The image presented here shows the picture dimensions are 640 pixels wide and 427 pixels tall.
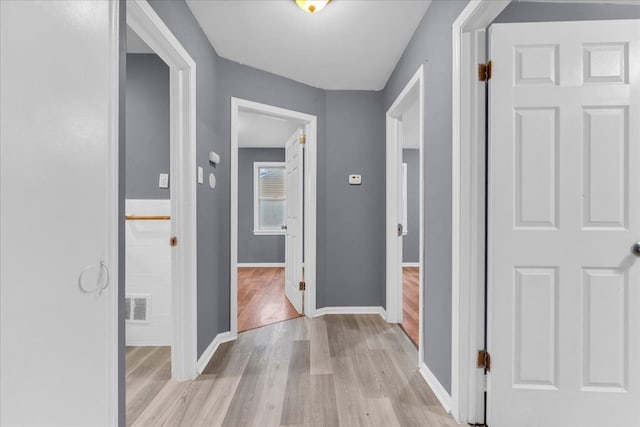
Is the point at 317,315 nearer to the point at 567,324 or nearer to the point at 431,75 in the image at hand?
the point at 567,324

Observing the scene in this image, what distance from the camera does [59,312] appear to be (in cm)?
89

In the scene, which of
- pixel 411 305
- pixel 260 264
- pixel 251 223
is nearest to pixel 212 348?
pixel 411 305

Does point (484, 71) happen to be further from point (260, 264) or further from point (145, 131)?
point (260, 264)

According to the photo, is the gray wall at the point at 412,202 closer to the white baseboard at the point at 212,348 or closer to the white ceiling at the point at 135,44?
the white baseboard at the point at 212,348

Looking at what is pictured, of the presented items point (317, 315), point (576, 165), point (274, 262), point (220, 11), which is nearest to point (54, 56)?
point (220, 11)

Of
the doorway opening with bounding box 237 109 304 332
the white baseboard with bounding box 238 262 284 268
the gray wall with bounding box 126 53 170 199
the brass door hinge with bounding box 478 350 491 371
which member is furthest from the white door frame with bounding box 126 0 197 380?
the white baseboard with bounding box 238 262 284 268

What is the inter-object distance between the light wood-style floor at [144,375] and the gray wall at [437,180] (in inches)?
66.5

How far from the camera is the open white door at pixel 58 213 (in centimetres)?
75

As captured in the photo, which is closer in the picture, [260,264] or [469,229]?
[469,229]

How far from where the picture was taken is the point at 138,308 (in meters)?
2.42

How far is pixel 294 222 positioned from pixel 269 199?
285 centimetres

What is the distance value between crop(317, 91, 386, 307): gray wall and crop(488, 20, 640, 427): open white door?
1.78 m

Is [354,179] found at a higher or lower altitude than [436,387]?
higher

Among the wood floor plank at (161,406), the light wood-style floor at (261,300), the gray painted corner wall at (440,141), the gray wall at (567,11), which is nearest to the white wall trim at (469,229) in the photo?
the gray painted corner wall at (440,141)
